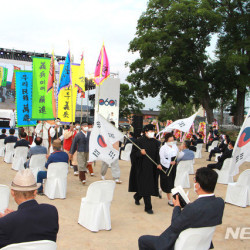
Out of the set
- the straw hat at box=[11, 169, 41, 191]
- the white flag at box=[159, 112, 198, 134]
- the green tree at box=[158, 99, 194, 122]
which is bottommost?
the straw hat at box=[11, 169, 41, 191]

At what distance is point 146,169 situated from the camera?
18.6 feet

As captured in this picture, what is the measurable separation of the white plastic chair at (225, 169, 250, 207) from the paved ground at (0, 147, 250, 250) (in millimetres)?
158

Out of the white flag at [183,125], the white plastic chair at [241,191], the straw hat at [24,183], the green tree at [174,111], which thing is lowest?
the white plastic chair at [241,191]

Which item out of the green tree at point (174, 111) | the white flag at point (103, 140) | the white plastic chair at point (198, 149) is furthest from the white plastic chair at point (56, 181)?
the green tree at point (174, 111)

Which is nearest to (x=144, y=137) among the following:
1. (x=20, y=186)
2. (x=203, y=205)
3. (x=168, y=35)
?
(x=203, y=205)

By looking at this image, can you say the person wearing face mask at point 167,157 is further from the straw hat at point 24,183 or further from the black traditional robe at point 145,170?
the straw hat at point 24,183

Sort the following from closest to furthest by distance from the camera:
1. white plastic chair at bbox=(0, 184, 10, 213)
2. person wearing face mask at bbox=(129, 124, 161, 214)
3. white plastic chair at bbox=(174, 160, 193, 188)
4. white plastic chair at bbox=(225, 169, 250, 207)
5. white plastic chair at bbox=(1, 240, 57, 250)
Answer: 1. white plastic chair at bbox=(1, 240, 57, 250)
2. white plastic chair at bbox=(0, 184, 10, 213)
3. person wearing face mask at bbox=(129, 124, 161, 214)
4. white plastic chair at bbox=(225, 169, 250, 207)
5. white plastic chair at bbox=(174, 160, 193, 188)

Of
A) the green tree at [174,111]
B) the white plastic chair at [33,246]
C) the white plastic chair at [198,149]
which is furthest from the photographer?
the green tree at [174,111]

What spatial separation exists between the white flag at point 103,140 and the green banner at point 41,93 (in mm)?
3628

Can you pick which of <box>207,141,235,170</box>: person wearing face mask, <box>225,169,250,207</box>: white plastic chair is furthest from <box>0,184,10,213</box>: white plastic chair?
<box>207,141,235,170</box>: person wearing face mask

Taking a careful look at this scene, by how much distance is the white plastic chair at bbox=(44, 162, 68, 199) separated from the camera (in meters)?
6.40

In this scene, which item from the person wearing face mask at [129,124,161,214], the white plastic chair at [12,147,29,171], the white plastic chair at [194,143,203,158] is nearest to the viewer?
the person wearing face mask at [129,124,161,214]

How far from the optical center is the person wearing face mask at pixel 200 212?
8.67 ft

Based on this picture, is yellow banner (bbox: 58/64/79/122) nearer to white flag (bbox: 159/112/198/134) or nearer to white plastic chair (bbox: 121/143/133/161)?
white plastic chair (bbox: 121/143/133/161)
